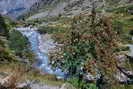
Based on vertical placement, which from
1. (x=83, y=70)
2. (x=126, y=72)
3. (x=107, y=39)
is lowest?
(x=126, y=72)

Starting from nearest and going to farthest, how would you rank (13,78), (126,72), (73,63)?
(13,78), (73,63), (126,72)

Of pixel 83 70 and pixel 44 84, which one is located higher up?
pixel 83 70

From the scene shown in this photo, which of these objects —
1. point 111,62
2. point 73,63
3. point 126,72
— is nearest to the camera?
point 73,63

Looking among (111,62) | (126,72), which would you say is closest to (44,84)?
(111,62)

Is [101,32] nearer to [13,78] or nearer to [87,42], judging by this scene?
[87,42]

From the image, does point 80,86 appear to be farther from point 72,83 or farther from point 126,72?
point 126,72

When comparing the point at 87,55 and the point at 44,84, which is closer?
the point at 87,55

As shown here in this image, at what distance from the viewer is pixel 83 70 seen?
513 inches

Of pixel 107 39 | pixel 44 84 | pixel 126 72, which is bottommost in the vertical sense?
pixel 126 72

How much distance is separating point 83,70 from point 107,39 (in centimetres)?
233

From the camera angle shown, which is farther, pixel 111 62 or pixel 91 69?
pixel 111 62

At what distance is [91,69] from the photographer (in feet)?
42.4

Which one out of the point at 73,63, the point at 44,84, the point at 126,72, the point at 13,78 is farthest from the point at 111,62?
the point at 126,72

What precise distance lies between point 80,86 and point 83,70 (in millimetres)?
1358
